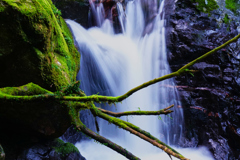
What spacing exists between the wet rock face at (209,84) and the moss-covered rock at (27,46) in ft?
16.8

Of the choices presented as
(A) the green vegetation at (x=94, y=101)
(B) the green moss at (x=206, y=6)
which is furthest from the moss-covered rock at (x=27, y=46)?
(B) the green moss at (x=206, y=6)

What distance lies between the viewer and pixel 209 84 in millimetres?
6664

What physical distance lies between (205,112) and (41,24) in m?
6.02

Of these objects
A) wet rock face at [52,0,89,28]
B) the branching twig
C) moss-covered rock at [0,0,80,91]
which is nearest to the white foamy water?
the branching twig

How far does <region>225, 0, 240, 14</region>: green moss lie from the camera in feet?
25.4

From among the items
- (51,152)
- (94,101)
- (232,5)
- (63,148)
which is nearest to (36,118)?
(51,152)

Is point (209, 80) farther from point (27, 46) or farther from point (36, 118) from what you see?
point (27, 46)

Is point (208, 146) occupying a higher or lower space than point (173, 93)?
lower

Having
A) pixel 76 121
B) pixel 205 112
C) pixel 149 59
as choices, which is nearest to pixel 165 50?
pixel 149 59

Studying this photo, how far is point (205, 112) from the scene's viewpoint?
6527 millimetres

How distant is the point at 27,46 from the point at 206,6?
7596 mm

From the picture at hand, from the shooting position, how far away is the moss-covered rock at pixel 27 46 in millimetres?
2545

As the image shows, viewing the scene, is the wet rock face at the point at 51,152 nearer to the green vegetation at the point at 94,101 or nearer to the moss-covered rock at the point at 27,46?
the green vegetation at the point at 94,101

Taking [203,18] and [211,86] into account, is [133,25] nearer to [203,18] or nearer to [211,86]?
[203,18]
